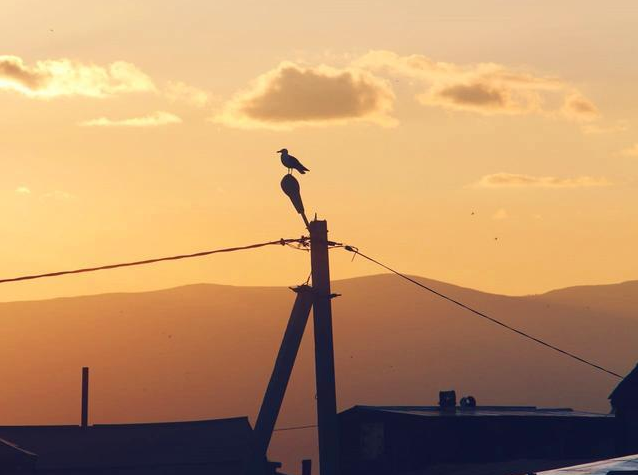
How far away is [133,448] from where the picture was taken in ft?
206

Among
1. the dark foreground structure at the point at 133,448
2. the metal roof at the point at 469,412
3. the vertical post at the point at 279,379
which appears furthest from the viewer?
the dark foreground structure at the point at 133,448

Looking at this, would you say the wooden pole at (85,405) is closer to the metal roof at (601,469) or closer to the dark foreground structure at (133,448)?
the dark foreground structure at (133,448)

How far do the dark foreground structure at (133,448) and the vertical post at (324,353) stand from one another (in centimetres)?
3000

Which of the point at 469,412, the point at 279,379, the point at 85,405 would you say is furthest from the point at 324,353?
the point at 85,405

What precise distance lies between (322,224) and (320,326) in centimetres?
263

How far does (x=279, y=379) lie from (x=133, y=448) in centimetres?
3044

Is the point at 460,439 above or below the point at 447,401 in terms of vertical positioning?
below

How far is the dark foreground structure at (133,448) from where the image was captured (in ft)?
200

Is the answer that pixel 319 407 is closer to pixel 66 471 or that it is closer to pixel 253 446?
pixel 253 446

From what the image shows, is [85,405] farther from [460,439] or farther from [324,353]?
[324,353]

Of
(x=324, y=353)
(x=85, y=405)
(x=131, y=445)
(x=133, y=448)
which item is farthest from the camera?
(x=85, y=405)

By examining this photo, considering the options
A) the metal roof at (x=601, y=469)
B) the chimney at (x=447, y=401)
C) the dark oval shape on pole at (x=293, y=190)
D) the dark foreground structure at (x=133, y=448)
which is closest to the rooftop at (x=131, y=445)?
the dark foreground structure at (x=133, y=448)

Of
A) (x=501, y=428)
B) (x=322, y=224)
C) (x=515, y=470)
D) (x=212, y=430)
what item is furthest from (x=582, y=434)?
(x=322, y=224)

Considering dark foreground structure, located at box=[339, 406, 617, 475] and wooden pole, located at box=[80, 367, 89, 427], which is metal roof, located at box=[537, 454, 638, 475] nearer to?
dark foreground structure, located at box=[339, 406, 617, 475]
